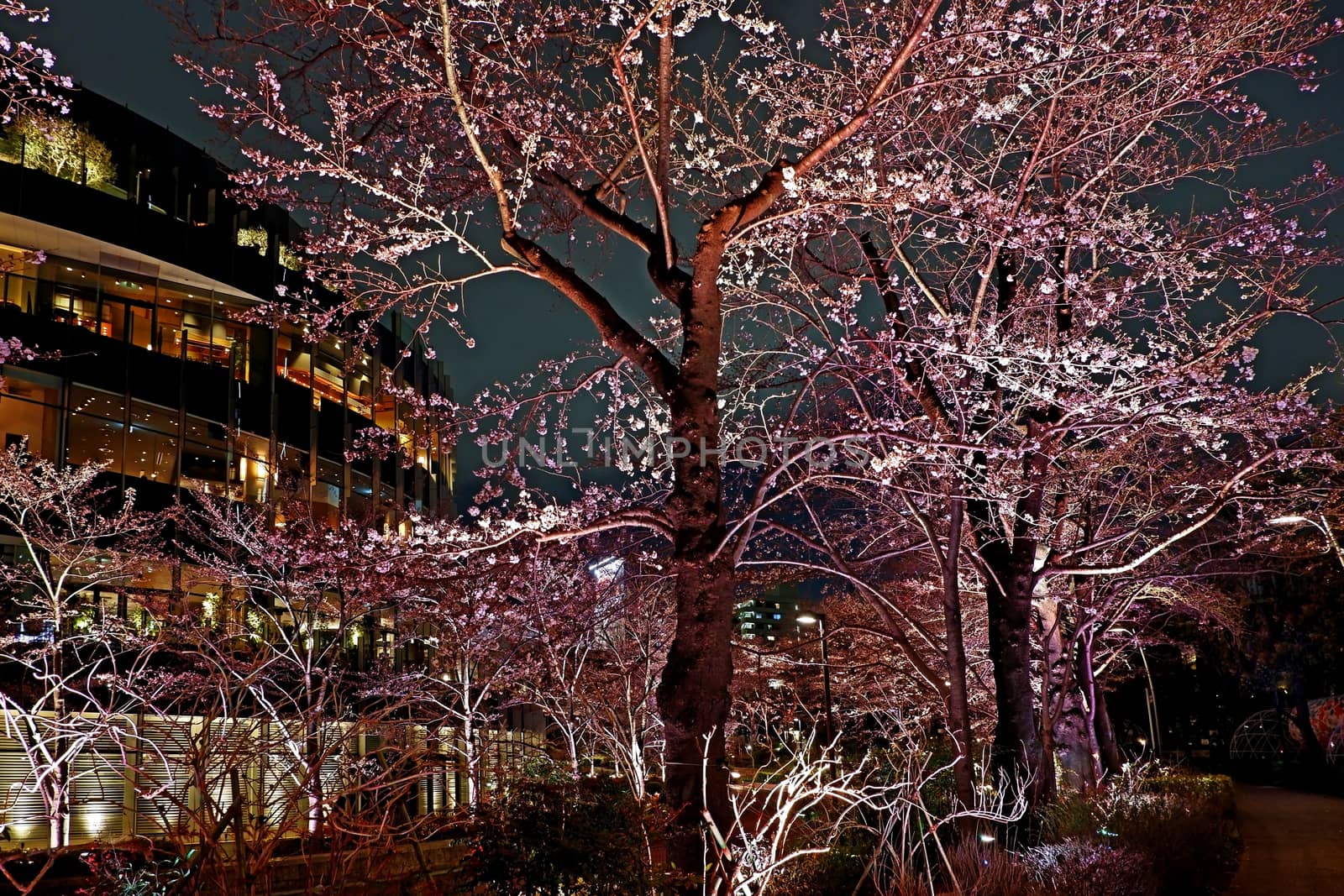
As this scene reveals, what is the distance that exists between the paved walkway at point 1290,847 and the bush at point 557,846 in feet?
31.4

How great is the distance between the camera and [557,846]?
625cm

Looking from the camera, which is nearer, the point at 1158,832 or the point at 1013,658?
the point at 1158,832

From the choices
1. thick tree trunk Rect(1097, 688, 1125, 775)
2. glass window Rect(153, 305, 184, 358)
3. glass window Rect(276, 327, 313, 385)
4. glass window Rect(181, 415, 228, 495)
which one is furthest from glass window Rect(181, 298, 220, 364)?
thick tree trunk Rect(1097, 688, 1125, 775)

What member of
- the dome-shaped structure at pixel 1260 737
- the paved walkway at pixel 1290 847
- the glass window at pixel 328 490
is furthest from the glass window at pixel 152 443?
the dome-shaped structure at pixel 1260 737

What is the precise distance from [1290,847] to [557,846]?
16177mm

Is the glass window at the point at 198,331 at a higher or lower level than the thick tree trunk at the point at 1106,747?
higher

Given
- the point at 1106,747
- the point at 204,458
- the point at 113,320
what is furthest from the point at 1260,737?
the point at 113,320

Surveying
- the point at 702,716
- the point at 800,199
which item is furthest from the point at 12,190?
the point at 702,716

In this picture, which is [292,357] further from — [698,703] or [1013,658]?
[698,703]

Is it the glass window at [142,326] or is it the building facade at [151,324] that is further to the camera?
the glass window at [142,326]

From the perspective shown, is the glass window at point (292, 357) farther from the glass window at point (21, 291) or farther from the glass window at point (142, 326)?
the glass window at point (21, 291)

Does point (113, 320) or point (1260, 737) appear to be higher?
point (113, 320)

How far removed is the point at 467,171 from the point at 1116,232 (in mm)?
8720

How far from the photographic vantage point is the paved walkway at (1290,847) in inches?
505
